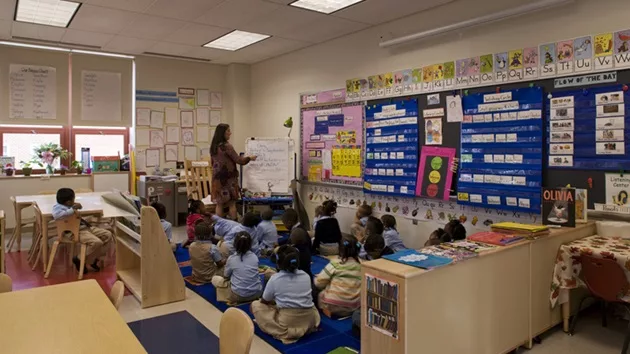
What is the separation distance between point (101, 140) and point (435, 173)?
5.74 meters

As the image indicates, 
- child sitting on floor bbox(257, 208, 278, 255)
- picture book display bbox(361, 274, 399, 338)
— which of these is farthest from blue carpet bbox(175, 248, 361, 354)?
child sitting on floor bbox(257, 208, 278, 255)

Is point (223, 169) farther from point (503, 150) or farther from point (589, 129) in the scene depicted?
point (589, 129)

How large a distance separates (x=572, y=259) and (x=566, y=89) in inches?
58.9

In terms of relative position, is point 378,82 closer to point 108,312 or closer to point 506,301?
point 506,301

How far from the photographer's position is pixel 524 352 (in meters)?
2.94

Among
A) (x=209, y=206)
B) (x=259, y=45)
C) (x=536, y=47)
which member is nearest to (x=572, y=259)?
(x=536, y=47)

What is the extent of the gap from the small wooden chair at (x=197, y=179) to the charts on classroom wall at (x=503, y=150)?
4092 millimetres

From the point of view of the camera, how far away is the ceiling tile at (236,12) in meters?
4.75

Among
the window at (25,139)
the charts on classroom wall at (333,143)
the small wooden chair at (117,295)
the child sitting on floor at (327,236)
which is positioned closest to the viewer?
the small wooden chair at (117,295)

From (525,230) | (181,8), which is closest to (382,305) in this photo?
(525,230)

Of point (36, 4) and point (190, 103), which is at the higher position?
point (36, 4)

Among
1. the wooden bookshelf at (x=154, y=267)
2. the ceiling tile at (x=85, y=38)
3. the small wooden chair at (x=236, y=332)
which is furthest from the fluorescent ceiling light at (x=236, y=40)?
the small wooden chair at (x=236, y=332)

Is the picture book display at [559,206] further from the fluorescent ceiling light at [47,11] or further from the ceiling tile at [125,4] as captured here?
the fluorescent ceiling light at [47,11]

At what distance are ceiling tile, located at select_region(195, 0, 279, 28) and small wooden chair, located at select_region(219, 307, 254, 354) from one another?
380 cm
